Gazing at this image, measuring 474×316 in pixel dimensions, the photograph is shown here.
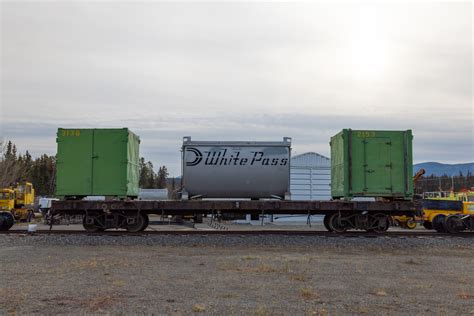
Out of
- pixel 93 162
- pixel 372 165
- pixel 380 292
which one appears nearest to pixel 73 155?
pixel 93 162

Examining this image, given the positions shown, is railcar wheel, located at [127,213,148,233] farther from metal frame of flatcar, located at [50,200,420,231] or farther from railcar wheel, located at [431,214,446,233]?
railcar wheel, located at [431,214,446,233]

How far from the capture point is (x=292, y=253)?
44.5 ft

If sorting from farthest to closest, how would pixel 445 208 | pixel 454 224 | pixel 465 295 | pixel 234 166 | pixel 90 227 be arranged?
pixel 445 208
pixel 454 224
pixel 234 166
pixel 90 227
pixel 465 295

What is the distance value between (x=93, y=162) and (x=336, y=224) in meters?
9.51

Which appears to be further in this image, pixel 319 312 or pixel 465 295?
pixel 465 295

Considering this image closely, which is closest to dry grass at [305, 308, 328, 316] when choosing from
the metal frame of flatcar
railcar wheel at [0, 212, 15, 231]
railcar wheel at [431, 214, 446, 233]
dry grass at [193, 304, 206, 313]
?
dry grass at [193, 304, 206, 313]

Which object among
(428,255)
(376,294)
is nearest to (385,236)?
(428,255)

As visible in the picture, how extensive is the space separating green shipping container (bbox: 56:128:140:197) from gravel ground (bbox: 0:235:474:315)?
8.07 ft

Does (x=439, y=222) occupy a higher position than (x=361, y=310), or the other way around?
(x=439, y=222)

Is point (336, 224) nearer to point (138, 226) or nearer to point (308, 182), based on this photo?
point (138, 226)

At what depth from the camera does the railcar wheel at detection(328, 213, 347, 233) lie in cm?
1786

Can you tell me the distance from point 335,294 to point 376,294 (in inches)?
28.2

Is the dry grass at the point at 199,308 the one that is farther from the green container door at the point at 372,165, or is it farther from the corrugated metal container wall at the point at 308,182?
the corrugated metal container wall at the point at 308,182

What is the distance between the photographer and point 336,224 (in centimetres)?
1791
